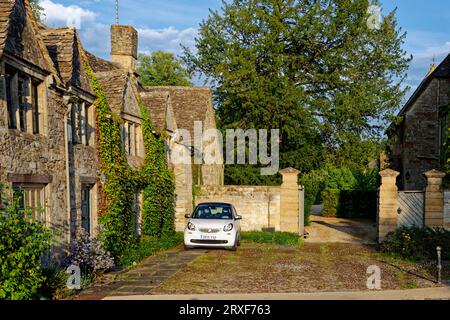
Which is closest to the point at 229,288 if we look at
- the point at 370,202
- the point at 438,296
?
the point at 438,296

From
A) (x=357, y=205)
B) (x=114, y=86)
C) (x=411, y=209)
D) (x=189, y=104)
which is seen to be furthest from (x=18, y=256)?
(x=357, y=205)

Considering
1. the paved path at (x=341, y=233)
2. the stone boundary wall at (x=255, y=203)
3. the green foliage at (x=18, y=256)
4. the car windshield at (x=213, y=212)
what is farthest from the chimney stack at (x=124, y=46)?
the green foliage at (x=18, y=256)

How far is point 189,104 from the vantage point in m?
28.5

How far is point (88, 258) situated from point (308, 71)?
2508 cm

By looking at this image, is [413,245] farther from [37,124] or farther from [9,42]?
[9,42]

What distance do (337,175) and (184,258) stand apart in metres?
32.4

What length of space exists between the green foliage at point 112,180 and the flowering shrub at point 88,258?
176cm

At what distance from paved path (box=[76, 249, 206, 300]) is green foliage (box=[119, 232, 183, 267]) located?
25cm

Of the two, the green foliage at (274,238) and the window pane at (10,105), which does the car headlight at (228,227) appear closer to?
the green foliage at (274,238)

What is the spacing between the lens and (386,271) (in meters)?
13.8

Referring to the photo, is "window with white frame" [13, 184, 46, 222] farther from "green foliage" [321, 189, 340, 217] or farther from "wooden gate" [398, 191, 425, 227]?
"green foliage" [321, 189, 340, 217]

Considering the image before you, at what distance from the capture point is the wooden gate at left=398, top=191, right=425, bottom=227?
19609 millimetres

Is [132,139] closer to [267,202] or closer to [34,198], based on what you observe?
[34,198]

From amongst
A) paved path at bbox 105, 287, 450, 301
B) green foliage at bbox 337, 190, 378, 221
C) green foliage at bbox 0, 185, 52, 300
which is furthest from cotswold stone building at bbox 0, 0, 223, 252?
green foliage at bbox 337, 190, 378, 221
